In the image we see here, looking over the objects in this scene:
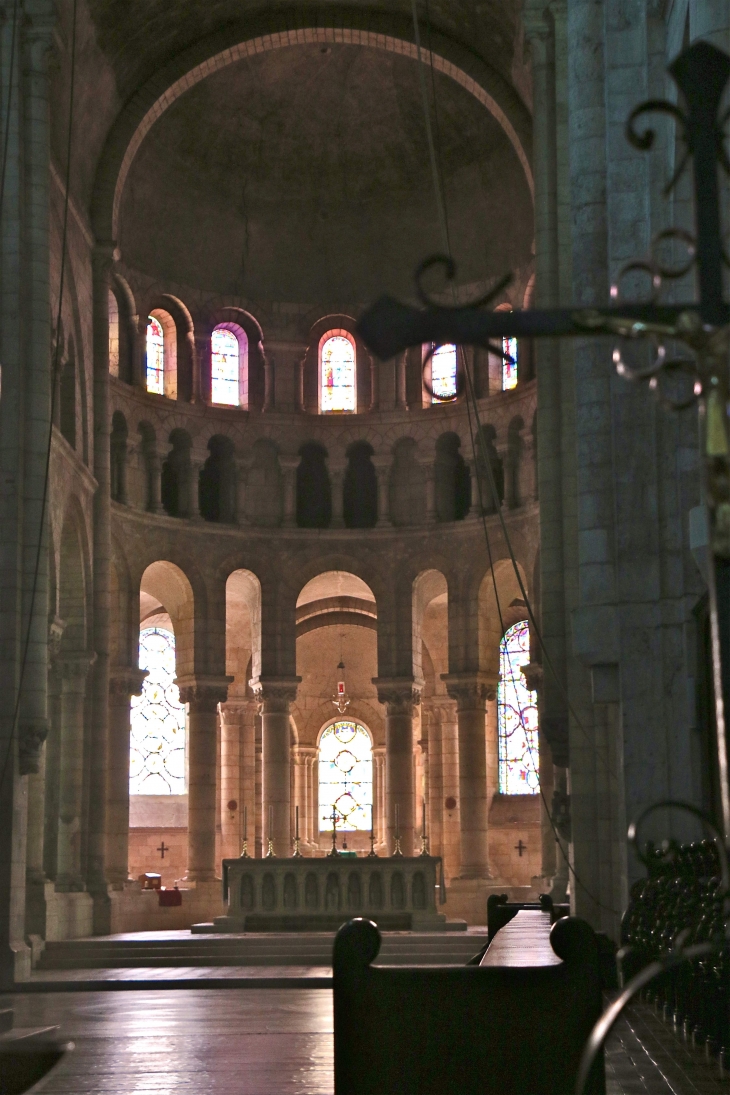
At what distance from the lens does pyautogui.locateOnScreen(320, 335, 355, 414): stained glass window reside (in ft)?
105

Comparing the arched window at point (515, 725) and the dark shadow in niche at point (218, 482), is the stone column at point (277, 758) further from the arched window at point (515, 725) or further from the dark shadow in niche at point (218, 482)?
the arched window at point (515, 725)

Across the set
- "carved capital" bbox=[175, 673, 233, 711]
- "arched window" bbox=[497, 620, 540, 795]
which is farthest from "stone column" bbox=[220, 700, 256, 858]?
"arched window" bbox=[497, 620, 540, 795]

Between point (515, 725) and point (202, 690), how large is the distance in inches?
273

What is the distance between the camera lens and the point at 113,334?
29344 mm

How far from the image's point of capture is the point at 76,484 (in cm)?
2564

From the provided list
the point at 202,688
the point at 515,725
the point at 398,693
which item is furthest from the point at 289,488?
the point at 515,725

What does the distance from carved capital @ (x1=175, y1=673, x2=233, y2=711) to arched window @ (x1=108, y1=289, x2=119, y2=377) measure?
224 inches

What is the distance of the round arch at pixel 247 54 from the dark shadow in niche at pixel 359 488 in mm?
6639

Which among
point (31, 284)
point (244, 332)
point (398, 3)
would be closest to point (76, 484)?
point (31, 284)

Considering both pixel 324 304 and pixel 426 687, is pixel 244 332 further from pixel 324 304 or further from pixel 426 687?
pixel 426 687

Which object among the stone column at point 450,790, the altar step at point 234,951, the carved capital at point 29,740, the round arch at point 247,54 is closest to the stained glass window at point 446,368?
the round arch at point 247,54

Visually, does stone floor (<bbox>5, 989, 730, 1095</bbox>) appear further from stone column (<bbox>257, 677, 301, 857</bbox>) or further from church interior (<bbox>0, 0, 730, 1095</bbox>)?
stone column (<bbox>257, 677, 301, 857</bbox>)

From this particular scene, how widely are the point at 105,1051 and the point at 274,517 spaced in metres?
21.5

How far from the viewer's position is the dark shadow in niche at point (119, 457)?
2895 cm
